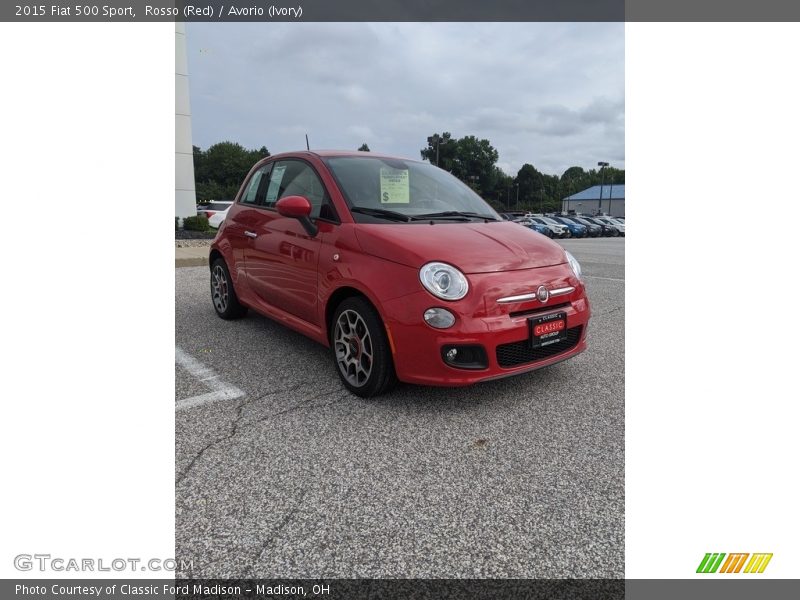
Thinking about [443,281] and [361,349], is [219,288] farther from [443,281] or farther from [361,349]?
[443,281]

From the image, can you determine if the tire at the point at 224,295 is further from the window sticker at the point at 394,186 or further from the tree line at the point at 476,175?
the tree line at the point at 476,175

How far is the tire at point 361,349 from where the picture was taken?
296 centimetres

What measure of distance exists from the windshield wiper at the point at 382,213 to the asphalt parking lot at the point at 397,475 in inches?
44.5

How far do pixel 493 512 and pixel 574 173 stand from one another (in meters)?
129

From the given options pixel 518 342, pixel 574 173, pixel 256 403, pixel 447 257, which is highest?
pixel 574 173

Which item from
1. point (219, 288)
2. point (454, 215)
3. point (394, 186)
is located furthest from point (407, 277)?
point (219, 288)

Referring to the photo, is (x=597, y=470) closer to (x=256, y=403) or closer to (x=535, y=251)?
(x=535, y=251)

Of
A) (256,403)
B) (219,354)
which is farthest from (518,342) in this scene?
(219,354)

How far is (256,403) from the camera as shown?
3092mm

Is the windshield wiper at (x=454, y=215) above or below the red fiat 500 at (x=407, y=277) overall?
above

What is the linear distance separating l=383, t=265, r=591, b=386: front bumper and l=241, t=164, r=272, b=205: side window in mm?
2246

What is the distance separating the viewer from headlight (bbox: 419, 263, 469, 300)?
2.77 metres
